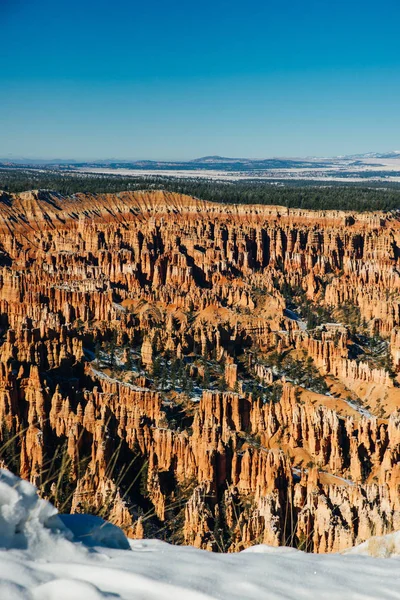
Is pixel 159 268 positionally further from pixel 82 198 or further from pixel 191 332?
pixel 82 198

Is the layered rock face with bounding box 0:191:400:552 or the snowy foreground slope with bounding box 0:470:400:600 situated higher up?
the snowy foreground slope with bounding box 0:470:400:600

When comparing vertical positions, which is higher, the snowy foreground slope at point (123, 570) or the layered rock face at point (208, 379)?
the snowy foreground slope at point (123, 570)

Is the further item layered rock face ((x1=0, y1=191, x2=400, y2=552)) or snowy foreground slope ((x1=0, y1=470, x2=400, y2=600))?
layered rock face ((x1=0, y1=191, x2=400, y2=552))

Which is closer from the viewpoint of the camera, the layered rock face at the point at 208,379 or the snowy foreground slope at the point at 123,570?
the snowy foreground slope at the point at 123,570

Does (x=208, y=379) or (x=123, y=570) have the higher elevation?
(x=123, y=570)

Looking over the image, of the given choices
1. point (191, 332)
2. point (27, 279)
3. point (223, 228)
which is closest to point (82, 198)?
point (223, 228)
